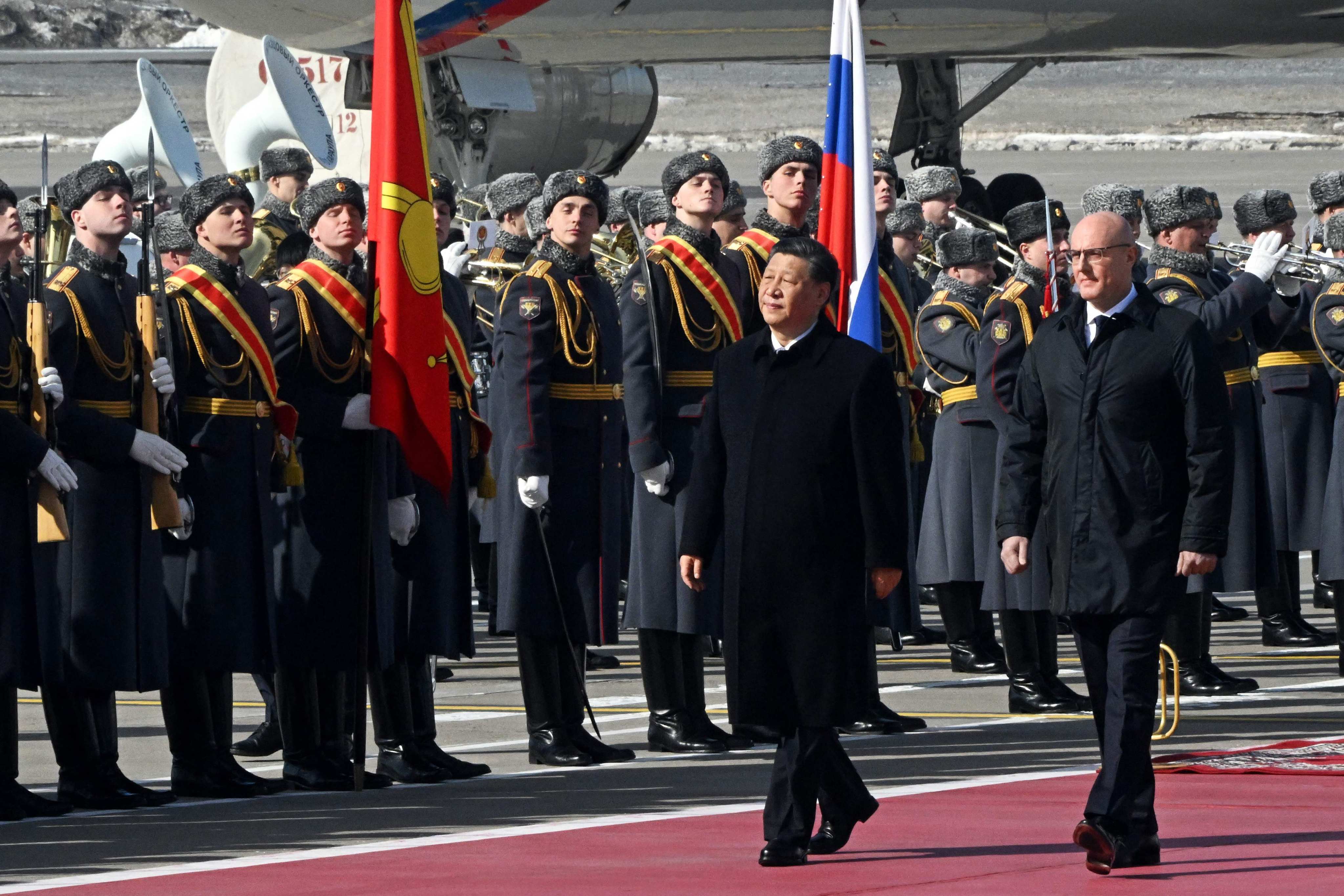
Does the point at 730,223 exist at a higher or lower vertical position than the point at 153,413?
higher

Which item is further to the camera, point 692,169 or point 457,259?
point 457,259

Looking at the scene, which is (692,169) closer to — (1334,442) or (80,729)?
(80,729)

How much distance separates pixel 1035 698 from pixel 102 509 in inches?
141

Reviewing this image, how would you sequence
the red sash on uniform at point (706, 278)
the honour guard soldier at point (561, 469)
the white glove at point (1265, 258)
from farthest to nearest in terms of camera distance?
the white glove at point (1265, 258), the red sash on uniform at point (706, 278), the honour guard soldier at point (561, 469)

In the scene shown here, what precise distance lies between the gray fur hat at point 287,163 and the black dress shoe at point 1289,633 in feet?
15.4

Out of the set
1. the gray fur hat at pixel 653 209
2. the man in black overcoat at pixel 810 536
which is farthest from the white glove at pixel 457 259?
the man in black overcoat at pixel 810 536

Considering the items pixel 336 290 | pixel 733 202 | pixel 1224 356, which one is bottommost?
pixel 1224 356

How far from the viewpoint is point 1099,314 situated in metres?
6.86

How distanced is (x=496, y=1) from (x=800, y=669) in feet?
44.0

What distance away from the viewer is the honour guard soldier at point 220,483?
823 centimetres

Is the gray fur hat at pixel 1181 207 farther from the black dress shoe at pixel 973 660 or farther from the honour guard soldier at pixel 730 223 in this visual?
the black dress shoe at pixel 973 660

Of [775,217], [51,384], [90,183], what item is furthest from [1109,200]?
[51,384]

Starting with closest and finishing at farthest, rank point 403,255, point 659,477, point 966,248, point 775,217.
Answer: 1. point 403,255
2. point 659,477
3. point 775,217
4. point 966,248

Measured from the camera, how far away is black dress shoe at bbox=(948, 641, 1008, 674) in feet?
36.9
